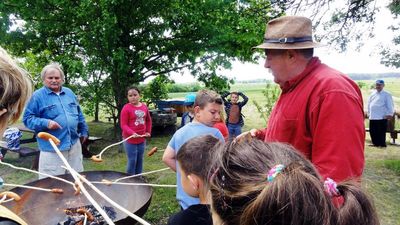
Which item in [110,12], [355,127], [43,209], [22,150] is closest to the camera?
[355,127]

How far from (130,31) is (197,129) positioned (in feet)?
21.2

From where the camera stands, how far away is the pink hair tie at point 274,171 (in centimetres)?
94

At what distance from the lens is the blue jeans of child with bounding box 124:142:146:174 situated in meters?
5.24

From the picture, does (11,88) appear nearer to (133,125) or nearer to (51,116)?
(51,116)

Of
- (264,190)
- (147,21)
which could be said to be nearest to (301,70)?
(264,190)

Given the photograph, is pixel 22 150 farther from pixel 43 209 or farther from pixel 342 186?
pixel 342 186

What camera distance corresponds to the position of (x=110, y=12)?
7.38m

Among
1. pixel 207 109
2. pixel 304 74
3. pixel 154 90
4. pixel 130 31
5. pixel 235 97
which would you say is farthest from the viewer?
pixel 154 90

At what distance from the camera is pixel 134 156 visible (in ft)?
17.3

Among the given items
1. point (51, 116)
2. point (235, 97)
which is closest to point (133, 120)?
point (51, 116)

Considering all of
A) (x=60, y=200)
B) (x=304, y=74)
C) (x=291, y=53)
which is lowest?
(x=60, y=200)

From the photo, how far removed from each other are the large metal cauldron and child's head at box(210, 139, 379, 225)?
2118mm

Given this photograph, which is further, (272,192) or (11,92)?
(11,92)

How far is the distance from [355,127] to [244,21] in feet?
23.0
